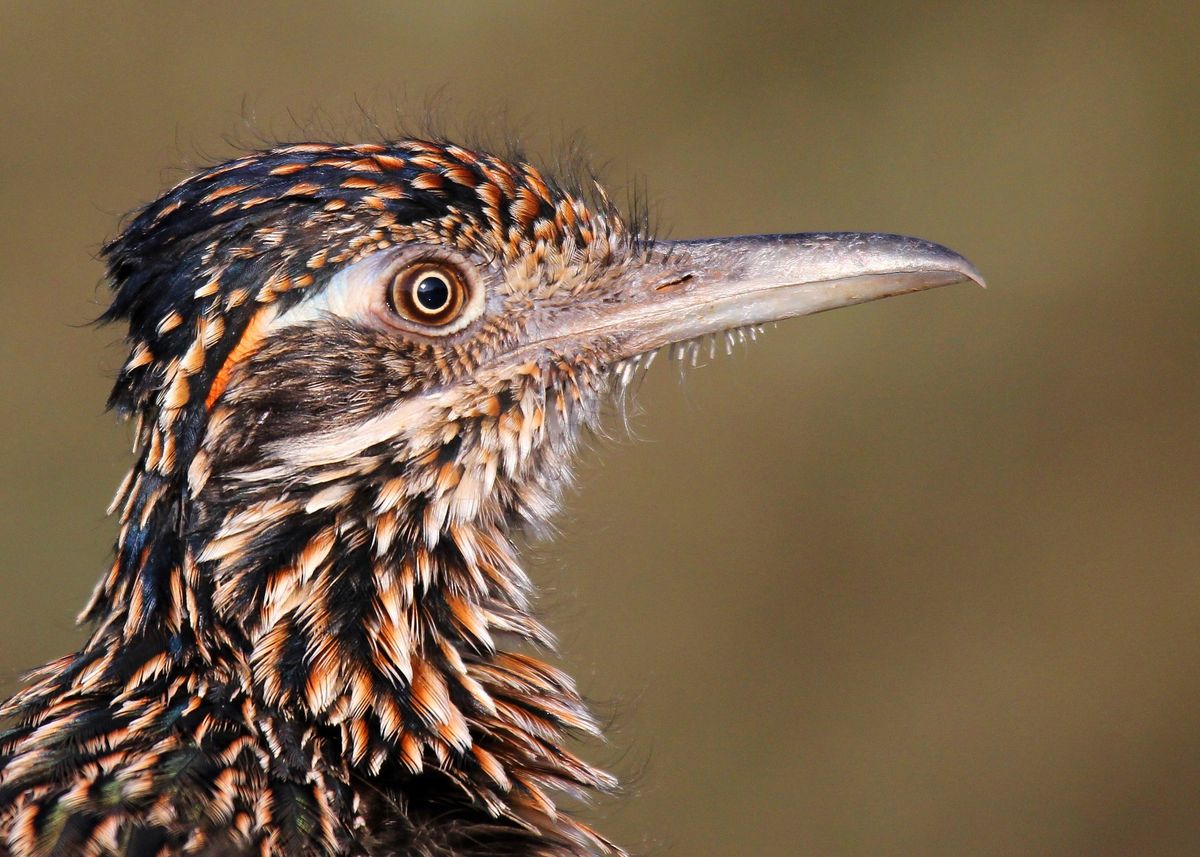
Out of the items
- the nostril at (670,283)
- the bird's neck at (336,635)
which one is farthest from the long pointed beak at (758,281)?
the bird's neck at (336,635)

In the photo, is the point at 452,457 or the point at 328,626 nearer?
the point at 328,626

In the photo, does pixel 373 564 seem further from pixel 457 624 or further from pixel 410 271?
pixel 410 271

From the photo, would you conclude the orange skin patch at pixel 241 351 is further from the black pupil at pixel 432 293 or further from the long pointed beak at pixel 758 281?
the long pointed beak at pixel 758 281

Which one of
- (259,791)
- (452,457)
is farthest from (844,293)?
(259,791)

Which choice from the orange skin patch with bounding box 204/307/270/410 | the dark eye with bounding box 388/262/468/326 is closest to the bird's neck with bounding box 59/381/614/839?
the orange skin patch with bounding box 204/307/270/410

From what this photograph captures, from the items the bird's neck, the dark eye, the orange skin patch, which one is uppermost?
the dark eye

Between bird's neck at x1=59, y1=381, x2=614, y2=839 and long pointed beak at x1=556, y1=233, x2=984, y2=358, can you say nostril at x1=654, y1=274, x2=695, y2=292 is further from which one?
bird's neck at x1=59, y1=381, x2=614, y2=839
